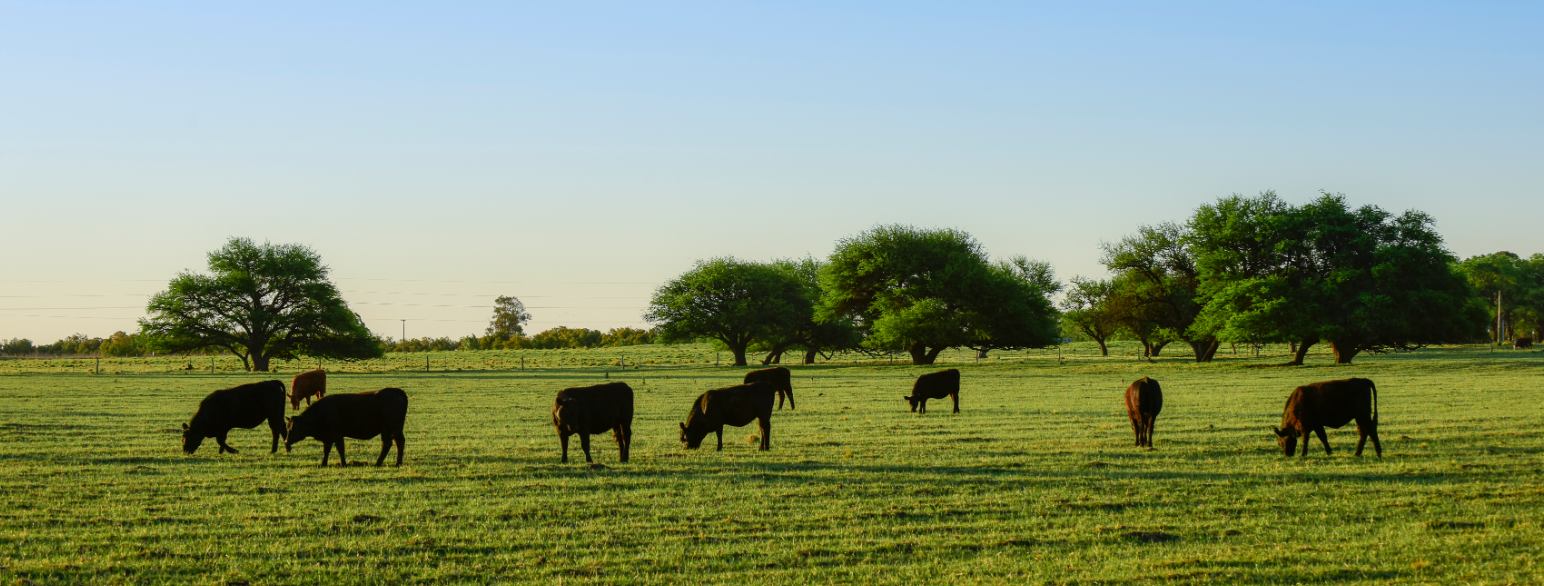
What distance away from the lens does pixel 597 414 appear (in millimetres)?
15406

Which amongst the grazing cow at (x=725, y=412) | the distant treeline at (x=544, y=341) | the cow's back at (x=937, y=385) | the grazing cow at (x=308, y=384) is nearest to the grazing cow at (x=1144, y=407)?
the grazing cow at (x=725, y=412)

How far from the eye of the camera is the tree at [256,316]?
70.8 m

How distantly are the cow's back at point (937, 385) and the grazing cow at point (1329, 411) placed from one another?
11120 mm

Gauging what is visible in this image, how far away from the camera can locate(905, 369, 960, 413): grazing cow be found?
84.5ft

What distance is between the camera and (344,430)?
1501 centimetres

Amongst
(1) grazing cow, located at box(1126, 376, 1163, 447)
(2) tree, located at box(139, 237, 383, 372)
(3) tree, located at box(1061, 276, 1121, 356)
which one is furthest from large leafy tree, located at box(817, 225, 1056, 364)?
(1) grazing cow, located at box(1126, 376, 1163, 447)

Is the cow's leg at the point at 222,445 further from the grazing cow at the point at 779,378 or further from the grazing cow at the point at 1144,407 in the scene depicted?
the grazing cow at the point at 1144,407

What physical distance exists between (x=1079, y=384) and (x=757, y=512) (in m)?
32.5

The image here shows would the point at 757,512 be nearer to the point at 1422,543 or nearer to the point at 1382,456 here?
the point at 1422,543

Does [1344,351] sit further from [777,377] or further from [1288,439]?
[1288,439]

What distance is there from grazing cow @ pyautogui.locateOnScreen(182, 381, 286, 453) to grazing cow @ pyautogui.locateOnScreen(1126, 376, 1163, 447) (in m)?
14.1

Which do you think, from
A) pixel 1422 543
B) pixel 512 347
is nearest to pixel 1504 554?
pixel 1422 543

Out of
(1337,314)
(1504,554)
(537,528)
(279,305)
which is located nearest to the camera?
(1504,554)

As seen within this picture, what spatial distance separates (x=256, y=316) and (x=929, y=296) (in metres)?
47.4
